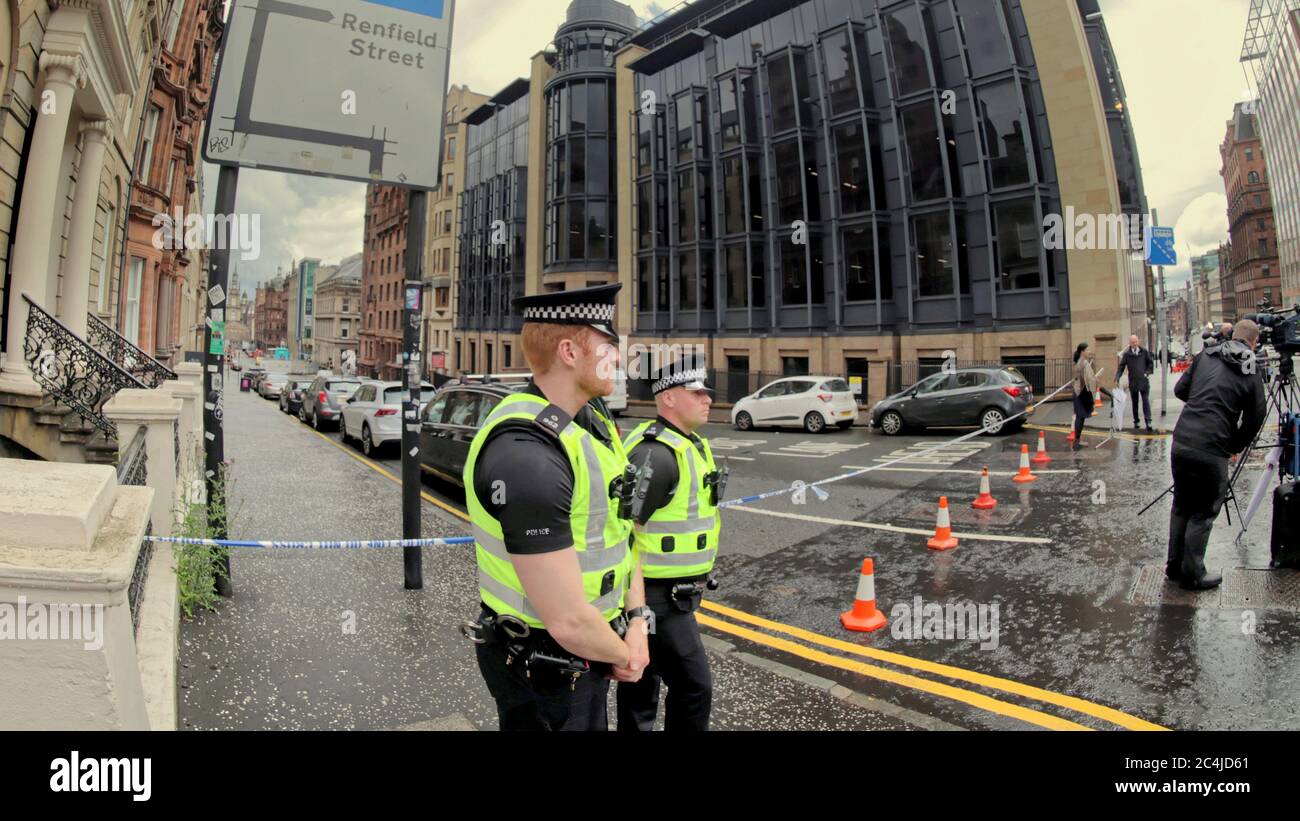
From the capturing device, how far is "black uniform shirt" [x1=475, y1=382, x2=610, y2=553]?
1.99 m

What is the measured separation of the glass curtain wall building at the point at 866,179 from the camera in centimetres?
2425

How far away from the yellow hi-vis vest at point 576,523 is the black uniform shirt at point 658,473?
0.89 meters

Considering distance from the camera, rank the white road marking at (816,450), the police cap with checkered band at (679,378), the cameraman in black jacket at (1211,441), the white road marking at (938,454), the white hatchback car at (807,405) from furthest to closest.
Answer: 1. the white hatchback car at (807,405)
2. the white road marking at (816,450)
3. the white road marking at (938,454)
4. the cameraman in black jacket at (1211,441)
5. the police cap with checkered band at (679,378)

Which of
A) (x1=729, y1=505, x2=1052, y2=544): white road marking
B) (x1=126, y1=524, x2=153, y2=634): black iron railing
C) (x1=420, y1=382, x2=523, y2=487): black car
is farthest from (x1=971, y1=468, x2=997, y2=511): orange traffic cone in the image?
(x1=126, y1=524, x2=153, y2=634): black iron railing

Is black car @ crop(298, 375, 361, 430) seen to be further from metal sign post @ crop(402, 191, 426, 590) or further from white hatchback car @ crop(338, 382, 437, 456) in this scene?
metal sign post @ crop(402, 191, 426, 590)

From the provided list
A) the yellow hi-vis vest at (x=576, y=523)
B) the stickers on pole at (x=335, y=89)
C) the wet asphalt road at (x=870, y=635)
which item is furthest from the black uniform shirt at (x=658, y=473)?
the stickers on pole at (x=335, y=89)

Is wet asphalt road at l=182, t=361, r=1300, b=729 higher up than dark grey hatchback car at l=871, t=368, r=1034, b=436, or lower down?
lower down

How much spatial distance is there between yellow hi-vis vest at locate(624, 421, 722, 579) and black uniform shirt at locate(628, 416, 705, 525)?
27 millimetres

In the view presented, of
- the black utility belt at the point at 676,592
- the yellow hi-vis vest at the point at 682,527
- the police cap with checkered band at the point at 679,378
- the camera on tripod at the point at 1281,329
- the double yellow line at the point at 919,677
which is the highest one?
the camera on tripod at the point at 1281,329

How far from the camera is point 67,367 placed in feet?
37.0

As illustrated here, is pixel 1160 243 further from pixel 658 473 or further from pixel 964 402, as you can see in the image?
pixel 658 473

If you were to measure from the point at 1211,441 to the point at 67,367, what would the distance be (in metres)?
14.7

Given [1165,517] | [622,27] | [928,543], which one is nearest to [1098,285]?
[1165,517]

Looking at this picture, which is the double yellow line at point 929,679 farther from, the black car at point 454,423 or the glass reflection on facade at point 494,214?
the glass reflection on facade at point 494,214
